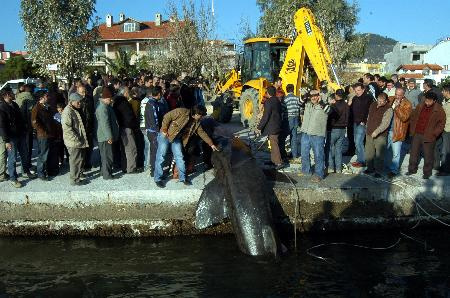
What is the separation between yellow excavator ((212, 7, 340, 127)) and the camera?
13.9 metres

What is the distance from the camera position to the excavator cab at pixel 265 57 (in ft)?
52.3

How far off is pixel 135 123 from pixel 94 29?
72.8 ft

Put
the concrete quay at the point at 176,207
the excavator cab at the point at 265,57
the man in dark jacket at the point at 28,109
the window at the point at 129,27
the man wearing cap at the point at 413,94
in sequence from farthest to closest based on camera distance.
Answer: the window at the point at 129,27, the excavator cab at the point at 265,57, the man wearing cap at the point at 413,94, the man in dark jacket at the point at 28,109, the concrete quay at the point at 176,207

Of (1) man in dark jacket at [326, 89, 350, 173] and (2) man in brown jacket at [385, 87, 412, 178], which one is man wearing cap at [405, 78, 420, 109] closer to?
(2) man in brown jacket at [385, 87, 412, 178]

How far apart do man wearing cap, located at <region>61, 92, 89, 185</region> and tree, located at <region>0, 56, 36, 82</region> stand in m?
39.3

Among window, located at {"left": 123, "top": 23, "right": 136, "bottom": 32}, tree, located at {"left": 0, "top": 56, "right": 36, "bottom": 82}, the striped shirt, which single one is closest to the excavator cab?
the striped shirt

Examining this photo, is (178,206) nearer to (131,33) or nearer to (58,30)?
(58,30)

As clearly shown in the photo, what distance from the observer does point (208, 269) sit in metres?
6.80

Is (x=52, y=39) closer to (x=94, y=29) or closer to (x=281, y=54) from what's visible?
(x=94, y=29)

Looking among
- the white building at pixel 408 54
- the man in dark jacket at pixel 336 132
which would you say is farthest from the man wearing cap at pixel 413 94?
the white building at pixel 408 54

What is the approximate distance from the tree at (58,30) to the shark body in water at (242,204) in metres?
22.6

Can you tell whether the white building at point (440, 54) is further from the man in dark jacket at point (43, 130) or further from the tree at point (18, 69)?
the man in dark jacket at point (43, 130)

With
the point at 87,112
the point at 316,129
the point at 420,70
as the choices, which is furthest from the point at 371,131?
the point at 420,70

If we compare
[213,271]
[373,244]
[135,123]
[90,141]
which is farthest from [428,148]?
[90,141]
